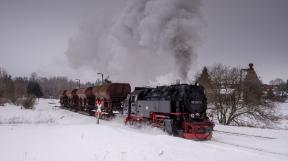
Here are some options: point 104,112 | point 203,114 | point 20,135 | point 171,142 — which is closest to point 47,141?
point 20,135

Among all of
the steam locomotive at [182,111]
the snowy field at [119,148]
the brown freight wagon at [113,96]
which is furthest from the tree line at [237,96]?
the snowy field at [119,148]

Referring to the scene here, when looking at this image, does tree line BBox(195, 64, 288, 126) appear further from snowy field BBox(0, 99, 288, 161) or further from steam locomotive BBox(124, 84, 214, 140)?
snowy field BBox(0, 99, 288, 161)

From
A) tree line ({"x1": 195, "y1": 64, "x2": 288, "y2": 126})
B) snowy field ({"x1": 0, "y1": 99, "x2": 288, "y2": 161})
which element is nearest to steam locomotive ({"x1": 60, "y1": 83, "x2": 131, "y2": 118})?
tree line ({"x1": 195, "y1": 64, "x2": 288, "y2": 126})

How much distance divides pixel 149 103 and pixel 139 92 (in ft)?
7.56

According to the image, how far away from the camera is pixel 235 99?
23.5 meters

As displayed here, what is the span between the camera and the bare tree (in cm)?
2264

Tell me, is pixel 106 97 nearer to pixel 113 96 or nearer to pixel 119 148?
pixel 113 96

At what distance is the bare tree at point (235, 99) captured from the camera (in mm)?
22641

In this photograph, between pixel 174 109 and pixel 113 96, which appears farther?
pixel 113 96

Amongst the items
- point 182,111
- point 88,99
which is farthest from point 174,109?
point 88,99

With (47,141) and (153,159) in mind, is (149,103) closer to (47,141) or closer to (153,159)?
(47,141)

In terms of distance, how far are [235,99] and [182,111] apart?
38.2 ft

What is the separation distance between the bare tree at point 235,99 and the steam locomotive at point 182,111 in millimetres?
10299

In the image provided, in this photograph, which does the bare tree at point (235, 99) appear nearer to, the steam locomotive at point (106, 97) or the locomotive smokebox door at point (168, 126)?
the steam locomotive at point (106, 97)
